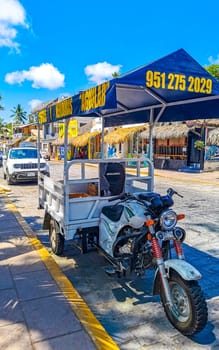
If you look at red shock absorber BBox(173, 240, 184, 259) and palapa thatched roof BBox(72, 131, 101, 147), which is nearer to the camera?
red shock absorber BBox(173, 240, 184, 259)

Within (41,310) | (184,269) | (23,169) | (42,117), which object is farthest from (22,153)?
(184,269)

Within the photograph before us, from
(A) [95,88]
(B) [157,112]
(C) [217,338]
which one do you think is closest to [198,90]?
(A) [95,88]

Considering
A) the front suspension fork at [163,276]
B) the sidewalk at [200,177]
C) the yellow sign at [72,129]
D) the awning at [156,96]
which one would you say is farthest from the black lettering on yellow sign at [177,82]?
the yellow sign at [72,129]

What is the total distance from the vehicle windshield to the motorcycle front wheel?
41.1 feet

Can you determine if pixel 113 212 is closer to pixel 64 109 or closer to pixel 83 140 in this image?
→ pixel 64 109

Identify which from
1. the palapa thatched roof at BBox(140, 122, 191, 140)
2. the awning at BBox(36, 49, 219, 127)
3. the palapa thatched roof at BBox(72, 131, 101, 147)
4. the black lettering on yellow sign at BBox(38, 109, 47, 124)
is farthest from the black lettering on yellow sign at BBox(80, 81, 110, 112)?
the palapa thatched roof at BBox(72, 131, 101, 147)

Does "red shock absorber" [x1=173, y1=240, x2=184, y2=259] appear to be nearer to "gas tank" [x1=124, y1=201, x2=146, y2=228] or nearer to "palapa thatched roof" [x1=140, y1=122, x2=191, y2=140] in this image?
"gas tank" [x1=124, y1=201, x2=146, y2=228]

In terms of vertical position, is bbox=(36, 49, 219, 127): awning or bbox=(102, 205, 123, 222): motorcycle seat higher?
bbox=(36, 49, 219, 127): awning

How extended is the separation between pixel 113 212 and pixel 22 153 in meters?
11.7

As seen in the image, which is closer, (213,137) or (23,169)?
(23,169)

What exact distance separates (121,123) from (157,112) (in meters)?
1.51

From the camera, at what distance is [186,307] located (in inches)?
107

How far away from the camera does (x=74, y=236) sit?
4.00 metres

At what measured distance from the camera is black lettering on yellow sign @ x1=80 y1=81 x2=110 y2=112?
10.7ft
